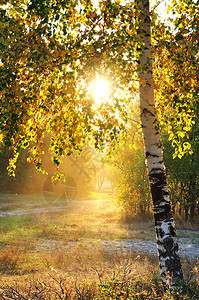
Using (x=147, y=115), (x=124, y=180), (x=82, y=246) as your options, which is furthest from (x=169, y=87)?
(x=124, y=180)

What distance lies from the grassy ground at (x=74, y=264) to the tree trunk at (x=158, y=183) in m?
0.39

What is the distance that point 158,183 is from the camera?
229 inches

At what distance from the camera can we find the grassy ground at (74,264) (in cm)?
465

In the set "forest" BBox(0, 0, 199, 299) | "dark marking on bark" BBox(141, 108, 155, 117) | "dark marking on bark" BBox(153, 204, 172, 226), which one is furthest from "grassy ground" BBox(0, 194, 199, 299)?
"dark marking on bark" BBox(141, 108, 155, 117)

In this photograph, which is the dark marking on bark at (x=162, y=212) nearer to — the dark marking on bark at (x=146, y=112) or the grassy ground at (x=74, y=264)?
the grassy ground at (x=74, y=264)

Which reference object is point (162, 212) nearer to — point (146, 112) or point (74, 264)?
point (146, 112)

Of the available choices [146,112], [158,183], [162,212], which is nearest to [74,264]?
[162,212]

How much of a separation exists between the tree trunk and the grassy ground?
0.39 m

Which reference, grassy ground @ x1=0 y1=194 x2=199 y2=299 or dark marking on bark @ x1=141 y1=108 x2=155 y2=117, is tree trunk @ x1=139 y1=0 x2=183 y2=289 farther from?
grassy ground @ x1=0 y1=194 x2=199 y2=299

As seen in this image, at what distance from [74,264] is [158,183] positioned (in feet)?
17.6

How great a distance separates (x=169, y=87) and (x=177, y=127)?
3.26 ft

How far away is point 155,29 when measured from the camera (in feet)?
22.4

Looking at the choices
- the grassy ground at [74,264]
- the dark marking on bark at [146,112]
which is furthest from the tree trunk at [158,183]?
the grassy ground at [74,264]

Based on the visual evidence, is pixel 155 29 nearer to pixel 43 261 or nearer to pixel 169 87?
pixel 169 87
